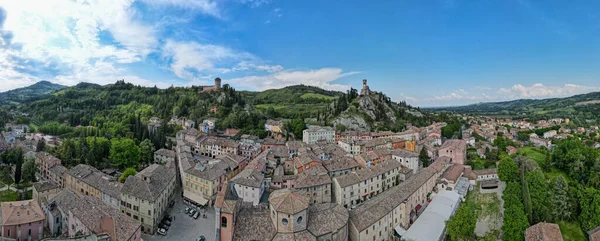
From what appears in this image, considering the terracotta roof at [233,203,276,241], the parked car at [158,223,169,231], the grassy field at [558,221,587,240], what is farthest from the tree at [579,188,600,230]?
the parked car at [158,223,169,231]

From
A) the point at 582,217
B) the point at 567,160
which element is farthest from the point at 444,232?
the point at 567,160

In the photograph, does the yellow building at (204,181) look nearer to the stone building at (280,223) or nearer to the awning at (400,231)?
the stone building at (280,223)

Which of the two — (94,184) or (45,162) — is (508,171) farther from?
(45,162)

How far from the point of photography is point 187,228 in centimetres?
3628

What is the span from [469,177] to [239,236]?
1676 inches

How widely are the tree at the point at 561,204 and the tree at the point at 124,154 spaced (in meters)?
71.7

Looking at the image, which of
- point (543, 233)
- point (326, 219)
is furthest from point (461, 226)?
point (326, 219)

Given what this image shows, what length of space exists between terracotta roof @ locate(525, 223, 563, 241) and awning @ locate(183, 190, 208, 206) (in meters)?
40.8

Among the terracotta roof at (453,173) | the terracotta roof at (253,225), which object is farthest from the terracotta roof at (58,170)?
the terracotta roof at (453,173)

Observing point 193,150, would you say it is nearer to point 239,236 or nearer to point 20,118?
point 239,236

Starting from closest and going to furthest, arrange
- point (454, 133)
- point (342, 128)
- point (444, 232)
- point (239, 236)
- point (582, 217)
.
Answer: point (239, 236) → point (444, 232) → point (582, 217) → point (454, 133) → point (342, 128)

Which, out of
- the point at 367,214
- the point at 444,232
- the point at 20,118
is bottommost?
the point at 444,232

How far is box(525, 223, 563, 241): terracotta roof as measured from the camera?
29553 millimetres

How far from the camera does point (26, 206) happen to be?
3177 centimetres
